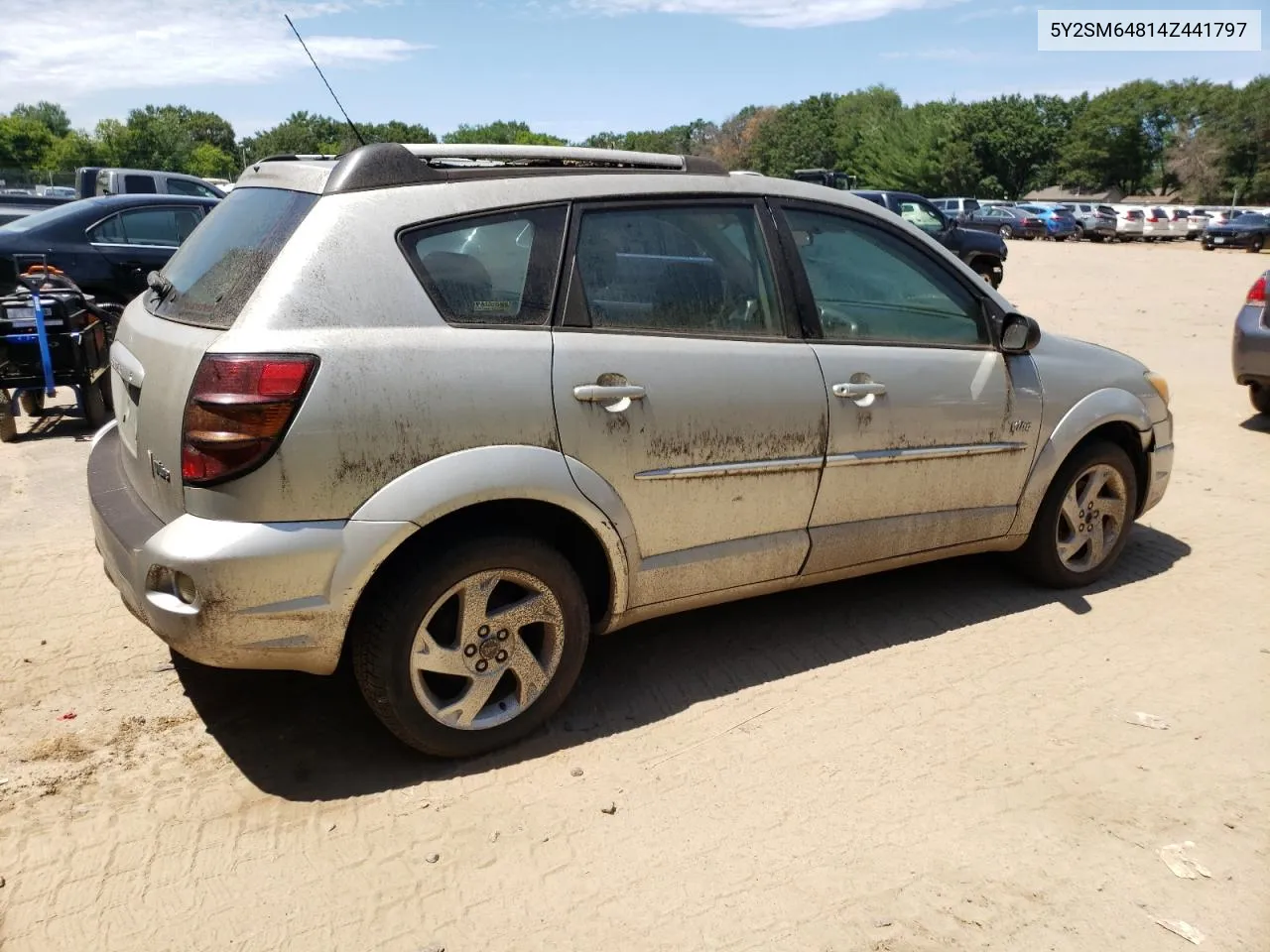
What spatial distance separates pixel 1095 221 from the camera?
40219mm

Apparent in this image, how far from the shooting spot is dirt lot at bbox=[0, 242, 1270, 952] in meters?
2.53

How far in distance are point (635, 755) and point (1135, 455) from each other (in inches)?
118

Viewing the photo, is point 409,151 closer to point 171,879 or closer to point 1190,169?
point 171,879

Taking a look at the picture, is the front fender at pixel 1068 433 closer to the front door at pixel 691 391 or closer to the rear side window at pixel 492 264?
the front door at pixel 691 391

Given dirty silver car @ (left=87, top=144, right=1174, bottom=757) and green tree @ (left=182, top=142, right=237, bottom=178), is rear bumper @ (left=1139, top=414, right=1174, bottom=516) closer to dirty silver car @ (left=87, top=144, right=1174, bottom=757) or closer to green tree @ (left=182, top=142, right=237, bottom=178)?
dirty silver car @ (left=87, top=144, right=1174, bottom=757)

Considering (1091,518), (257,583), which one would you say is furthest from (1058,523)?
(257,583)

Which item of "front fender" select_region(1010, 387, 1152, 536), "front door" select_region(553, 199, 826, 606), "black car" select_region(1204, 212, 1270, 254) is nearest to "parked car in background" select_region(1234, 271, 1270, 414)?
"front fender" select_region(1010, 387, 1152, 536)

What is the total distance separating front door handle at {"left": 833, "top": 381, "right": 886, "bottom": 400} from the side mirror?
699 mm

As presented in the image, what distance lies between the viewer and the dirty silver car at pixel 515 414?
107 inches

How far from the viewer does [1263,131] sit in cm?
5972

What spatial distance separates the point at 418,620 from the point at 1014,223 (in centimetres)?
4294

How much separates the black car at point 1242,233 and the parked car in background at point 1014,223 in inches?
270

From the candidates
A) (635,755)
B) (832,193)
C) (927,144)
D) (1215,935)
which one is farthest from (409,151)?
(927,144)

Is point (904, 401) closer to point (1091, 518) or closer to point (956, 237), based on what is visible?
point (1091, 518)
